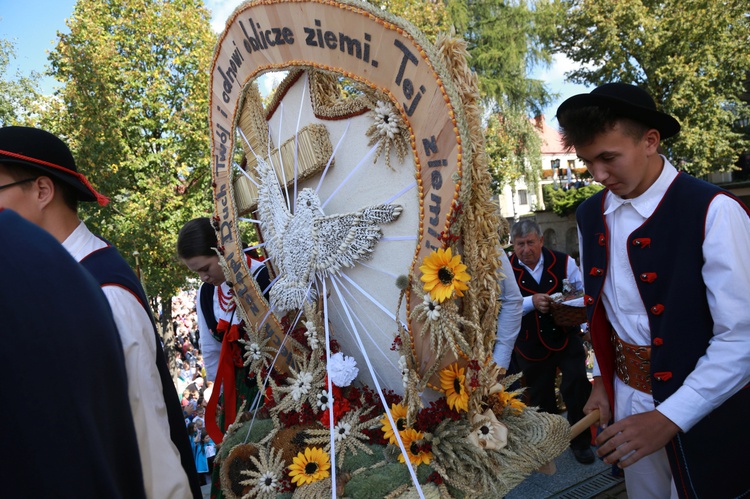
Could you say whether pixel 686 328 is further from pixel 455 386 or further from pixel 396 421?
pixel 396 421

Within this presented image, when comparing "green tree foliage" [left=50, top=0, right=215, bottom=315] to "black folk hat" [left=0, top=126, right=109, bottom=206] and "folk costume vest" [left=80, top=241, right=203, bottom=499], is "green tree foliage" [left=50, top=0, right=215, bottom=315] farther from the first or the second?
"folk costume vest" [left=80, top=241, right=203, bottom=499]

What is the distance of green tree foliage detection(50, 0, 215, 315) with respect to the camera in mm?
11125

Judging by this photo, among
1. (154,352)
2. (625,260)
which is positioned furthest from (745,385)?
(154,352)

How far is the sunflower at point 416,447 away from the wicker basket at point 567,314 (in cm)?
242

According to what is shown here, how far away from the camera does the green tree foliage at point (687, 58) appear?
17.8m

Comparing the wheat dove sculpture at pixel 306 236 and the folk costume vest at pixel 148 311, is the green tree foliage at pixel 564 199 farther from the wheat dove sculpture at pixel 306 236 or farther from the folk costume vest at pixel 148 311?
the folk costume vest at pixel 148 311

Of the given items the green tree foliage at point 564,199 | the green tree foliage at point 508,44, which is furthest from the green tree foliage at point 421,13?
the green tree foliage at point 564,199

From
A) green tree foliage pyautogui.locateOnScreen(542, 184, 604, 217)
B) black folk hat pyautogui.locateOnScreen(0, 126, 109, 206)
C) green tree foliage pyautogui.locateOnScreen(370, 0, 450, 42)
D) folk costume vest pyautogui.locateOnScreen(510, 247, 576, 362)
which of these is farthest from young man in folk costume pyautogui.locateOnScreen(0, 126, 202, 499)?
green tree foliage pyautogui.locateOnScreen(542, 184, 604, 217)

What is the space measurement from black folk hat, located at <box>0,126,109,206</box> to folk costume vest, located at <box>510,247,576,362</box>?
3573mm

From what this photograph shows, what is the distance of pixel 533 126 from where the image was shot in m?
22.1

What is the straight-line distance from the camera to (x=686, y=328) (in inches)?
71.0

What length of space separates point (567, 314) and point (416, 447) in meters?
2.51

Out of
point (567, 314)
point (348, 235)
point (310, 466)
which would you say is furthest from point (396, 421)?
point (567, 314)

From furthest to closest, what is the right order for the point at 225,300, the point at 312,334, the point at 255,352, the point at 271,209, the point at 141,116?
the point at 141,116 → the point at 225,300 → the point at 255,352 → the point at 271,209 → the point at 312,334
